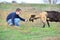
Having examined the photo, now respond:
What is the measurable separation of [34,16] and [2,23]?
33 cm

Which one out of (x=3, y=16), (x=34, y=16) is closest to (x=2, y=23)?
(x=3, y=16)

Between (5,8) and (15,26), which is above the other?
(5,8)

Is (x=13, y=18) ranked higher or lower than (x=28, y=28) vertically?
higher

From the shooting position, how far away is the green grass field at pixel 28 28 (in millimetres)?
1847

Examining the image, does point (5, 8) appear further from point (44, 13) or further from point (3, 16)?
point (44, 13)

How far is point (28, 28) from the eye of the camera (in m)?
1.90

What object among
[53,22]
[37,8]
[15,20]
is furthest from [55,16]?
[15,20]

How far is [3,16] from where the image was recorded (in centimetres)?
188

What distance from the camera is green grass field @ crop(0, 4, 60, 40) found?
72.7 inches

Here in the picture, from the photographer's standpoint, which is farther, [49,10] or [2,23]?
[49,10]

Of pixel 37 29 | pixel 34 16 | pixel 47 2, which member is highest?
pixel 47 2

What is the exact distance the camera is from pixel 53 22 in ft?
6.43

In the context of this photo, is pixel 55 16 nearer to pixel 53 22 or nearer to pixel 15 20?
pixel 53 22

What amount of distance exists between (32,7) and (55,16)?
0.85 feet
